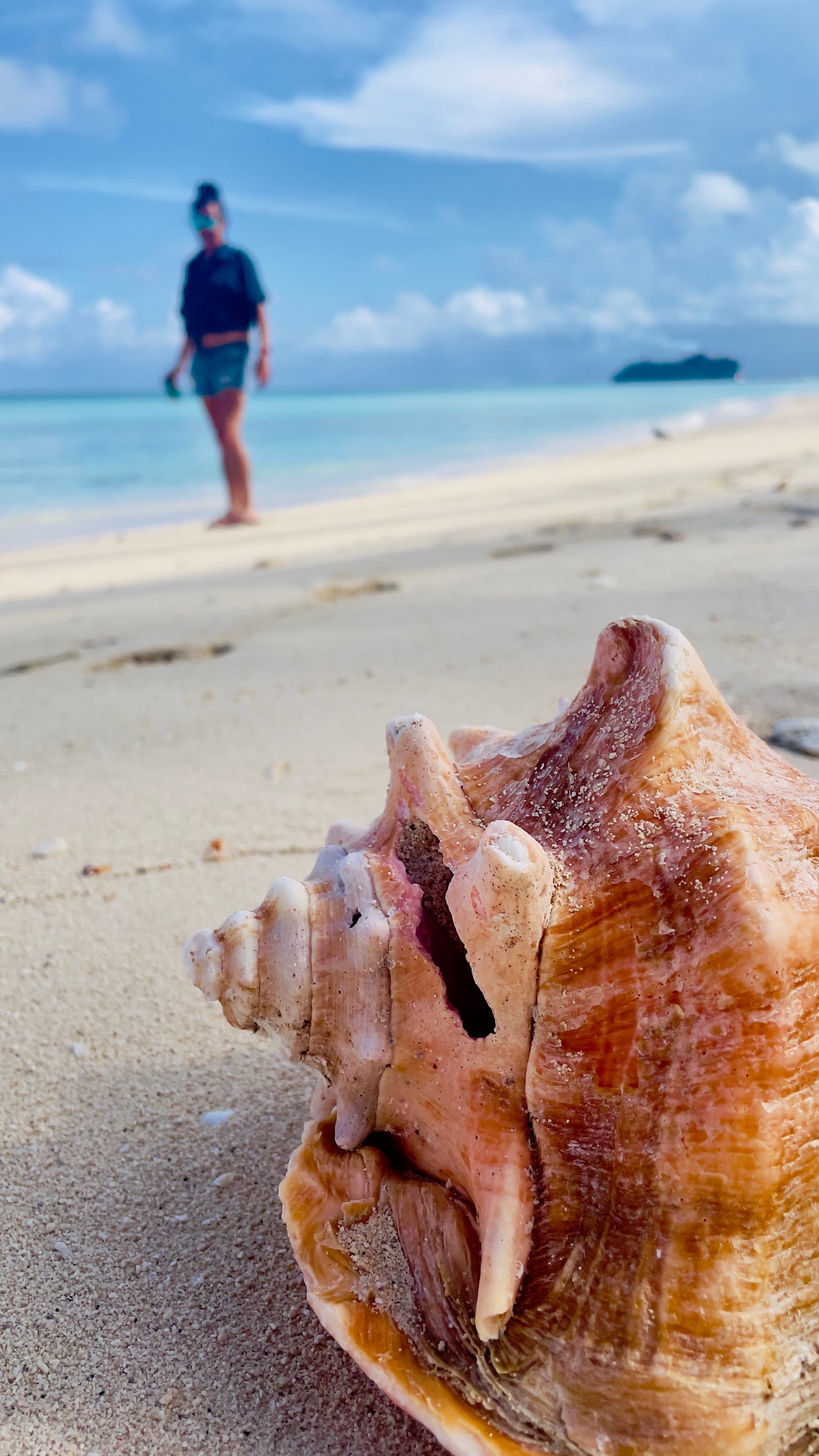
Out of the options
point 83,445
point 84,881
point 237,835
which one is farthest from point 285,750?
point 83,445

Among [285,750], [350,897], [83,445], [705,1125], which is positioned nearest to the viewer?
[705,1125]

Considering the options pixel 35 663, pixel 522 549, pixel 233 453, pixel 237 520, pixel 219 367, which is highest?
pixel 219 367

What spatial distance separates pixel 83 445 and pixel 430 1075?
2690cm

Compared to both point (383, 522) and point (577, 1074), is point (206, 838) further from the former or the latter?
point (383, 522)

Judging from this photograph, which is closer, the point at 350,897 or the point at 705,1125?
the point at 705,1125

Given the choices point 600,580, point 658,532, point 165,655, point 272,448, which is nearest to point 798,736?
point 600,580

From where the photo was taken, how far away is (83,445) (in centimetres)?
2592

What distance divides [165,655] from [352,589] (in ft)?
4.57

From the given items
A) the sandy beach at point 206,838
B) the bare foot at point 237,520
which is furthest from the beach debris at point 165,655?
the bare foot at point 237,520

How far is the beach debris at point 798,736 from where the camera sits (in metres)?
2.77

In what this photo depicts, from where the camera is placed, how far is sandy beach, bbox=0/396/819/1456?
1.32 m

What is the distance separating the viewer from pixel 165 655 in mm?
4543

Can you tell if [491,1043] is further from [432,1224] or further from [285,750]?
[285,750]

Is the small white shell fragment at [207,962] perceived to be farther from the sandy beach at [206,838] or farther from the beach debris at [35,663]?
the beach debris at [35,663]
